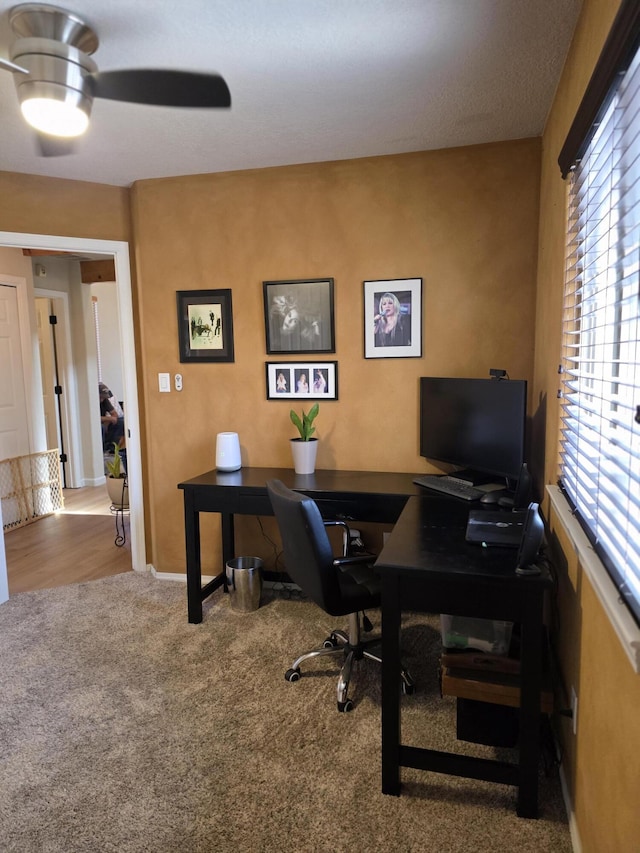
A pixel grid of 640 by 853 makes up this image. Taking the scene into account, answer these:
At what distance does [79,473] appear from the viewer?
627cm

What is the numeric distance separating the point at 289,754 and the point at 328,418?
177 cm

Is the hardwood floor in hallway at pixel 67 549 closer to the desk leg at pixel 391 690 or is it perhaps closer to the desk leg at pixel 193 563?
the desk leg at pixel 193 563

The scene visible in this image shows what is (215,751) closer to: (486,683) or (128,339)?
(486,683)

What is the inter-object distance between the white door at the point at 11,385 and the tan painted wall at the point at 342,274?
2014 millimetres

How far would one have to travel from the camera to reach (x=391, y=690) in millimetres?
1812

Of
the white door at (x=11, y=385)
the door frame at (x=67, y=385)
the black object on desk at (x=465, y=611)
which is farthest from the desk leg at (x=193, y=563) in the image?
the door frame at (x=67, y=385)

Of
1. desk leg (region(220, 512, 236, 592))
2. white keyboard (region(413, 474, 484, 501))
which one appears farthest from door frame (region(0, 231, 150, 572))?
white keyboard (region(413, 474, 484, 501))

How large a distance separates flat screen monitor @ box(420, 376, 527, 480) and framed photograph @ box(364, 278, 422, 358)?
230 mm

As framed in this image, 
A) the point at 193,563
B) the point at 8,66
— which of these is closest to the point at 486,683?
the point at 193,563

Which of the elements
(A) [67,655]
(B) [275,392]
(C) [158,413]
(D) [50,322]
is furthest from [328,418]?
(D) [50,322]

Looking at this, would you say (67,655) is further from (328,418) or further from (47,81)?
(47,81)

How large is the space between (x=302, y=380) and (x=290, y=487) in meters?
0.69

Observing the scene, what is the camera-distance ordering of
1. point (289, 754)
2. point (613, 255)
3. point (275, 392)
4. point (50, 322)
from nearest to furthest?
point (613, 255) → point (289, 754) → point (275, 392) → point (50, 322)

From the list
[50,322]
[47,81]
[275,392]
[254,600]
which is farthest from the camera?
[50,322]
